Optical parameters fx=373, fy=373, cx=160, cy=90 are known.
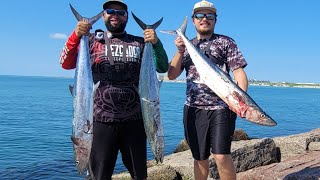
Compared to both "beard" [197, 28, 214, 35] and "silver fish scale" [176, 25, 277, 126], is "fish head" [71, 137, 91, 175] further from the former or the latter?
"beard" [197, 28, 214, 35]

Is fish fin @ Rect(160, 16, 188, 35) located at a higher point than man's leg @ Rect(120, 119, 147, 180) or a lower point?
higher

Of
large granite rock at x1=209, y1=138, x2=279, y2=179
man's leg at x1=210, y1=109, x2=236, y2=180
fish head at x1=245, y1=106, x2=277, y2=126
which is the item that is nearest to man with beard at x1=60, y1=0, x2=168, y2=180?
man's leg at x1=210, y1=109, x2=236, y2=180

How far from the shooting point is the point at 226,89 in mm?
4234

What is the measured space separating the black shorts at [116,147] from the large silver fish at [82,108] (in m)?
0.34

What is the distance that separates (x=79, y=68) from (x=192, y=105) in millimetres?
1574

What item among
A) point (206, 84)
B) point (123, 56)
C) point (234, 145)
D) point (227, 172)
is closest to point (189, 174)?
point (234, 145)

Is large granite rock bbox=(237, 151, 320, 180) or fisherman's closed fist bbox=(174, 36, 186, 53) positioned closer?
fisherman's closed fist bbox=(174, 36, 186, 53)

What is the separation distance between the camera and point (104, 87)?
4211 mm

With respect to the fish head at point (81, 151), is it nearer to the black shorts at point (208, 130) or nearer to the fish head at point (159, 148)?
the fish head at point (159, 148)

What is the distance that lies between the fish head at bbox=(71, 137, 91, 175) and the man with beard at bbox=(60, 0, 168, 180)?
37cm

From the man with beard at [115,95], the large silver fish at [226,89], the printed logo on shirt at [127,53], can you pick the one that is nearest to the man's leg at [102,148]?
the man with beard at [115,95]

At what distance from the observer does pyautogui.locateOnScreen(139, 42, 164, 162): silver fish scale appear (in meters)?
4.04

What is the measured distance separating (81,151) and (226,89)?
68.3 inches

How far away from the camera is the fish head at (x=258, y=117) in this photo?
3.88 meters
